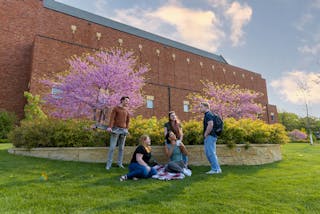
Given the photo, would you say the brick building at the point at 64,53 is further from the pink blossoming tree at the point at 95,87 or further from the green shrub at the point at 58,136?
the green shrub at the point at 58,136

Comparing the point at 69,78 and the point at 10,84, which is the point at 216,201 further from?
the point at 10,84


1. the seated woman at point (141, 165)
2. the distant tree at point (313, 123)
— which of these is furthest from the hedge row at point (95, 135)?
the distant tree at point (313, 123)

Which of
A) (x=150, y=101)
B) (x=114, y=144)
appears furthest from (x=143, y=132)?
(x=150, y=101)

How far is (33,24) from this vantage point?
20.6 metres

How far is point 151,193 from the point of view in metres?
4.14

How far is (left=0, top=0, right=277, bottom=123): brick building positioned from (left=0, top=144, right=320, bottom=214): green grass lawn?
11.6 m

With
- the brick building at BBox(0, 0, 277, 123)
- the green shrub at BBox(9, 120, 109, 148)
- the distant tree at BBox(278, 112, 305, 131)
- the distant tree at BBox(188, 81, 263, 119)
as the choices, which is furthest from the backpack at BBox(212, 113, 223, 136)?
the distant tree at BBox(278, 112, 305, 131)

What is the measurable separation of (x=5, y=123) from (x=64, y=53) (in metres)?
7.67

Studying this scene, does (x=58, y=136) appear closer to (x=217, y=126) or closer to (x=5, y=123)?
(x=217, y=126)

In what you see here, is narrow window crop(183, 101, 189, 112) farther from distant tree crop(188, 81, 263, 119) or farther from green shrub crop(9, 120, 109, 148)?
green shrub crop(9, 120, 109, 148)

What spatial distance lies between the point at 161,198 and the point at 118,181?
4.91 ft

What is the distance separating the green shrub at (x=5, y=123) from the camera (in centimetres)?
1582

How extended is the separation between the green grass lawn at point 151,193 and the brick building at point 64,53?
456 inches

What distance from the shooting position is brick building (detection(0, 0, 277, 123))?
1877 centimetres
